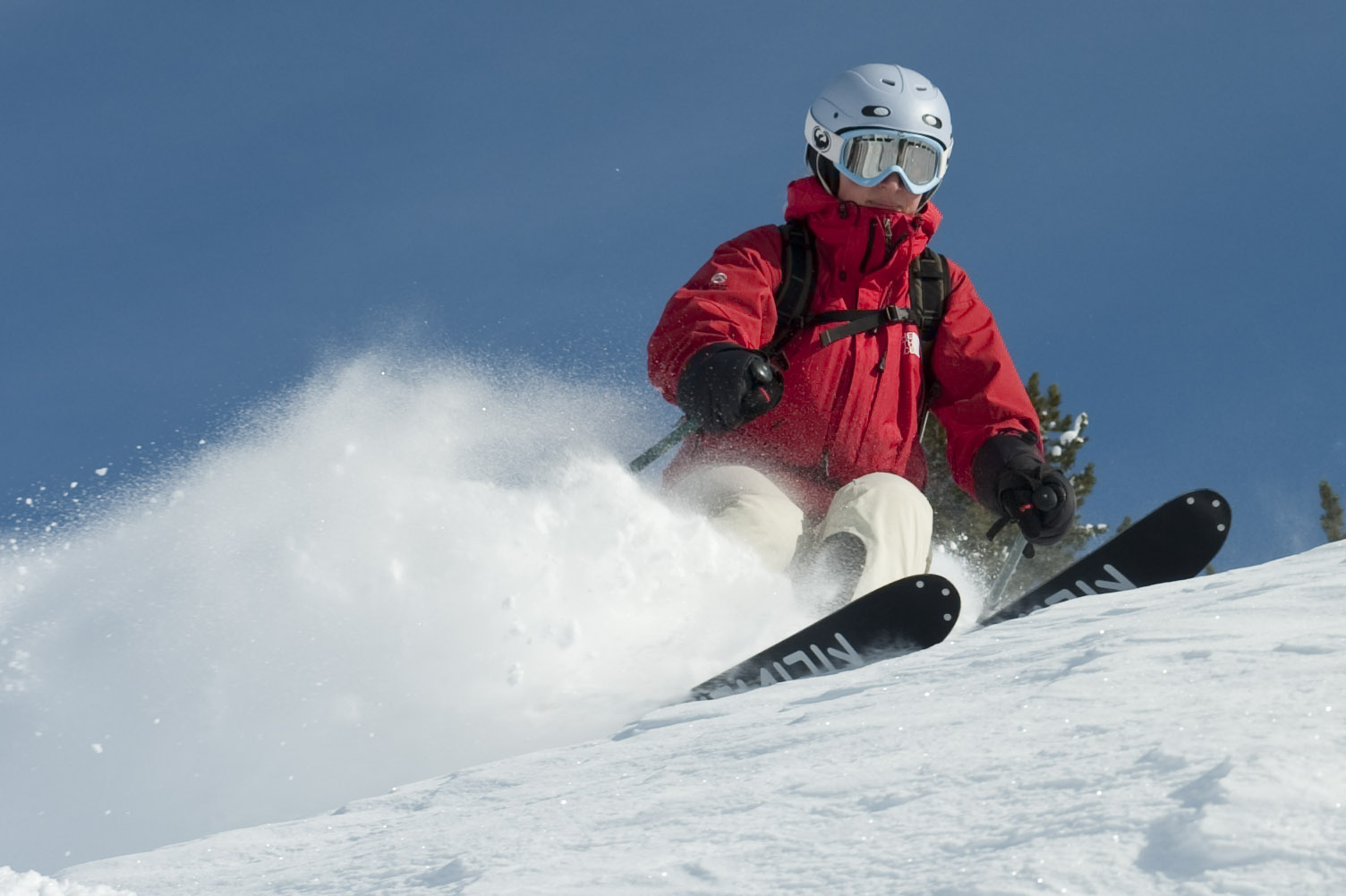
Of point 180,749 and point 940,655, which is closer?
point 940,655

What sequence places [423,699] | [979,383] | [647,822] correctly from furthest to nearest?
[979,383] < [423,699] < [647,822]

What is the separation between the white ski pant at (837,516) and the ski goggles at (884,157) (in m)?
1.26

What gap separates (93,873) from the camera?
7.75 feet

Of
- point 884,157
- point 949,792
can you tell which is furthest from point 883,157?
point 949,792

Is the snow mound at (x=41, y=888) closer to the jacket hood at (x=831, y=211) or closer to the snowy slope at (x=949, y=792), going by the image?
the snowy slope at (x=949, y=792)

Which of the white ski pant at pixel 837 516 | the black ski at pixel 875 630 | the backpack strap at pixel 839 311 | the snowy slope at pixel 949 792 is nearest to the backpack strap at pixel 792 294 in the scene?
the backpack strap at pixel 839 311

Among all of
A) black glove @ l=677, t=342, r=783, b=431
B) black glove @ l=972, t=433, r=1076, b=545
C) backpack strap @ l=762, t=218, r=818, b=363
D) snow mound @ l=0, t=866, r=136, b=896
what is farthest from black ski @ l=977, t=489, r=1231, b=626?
snow mound @ l=0, t=866, r=136, b=896

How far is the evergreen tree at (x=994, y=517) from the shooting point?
15250 millimetres

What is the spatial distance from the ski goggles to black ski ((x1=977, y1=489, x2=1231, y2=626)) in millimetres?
1629

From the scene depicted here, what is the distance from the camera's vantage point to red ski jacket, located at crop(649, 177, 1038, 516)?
14.5 feet

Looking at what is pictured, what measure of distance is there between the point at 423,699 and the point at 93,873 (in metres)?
1.43

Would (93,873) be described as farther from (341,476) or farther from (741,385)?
(341,476)

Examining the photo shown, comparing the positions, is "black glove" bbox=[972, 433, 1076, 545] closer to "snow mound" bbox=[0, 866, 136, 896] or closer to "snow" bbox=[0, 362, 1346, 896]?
"snow" bbox=[0, 362, 1346, 896]

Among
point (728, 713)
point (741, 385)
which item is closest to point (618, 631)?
point (741, 385)
